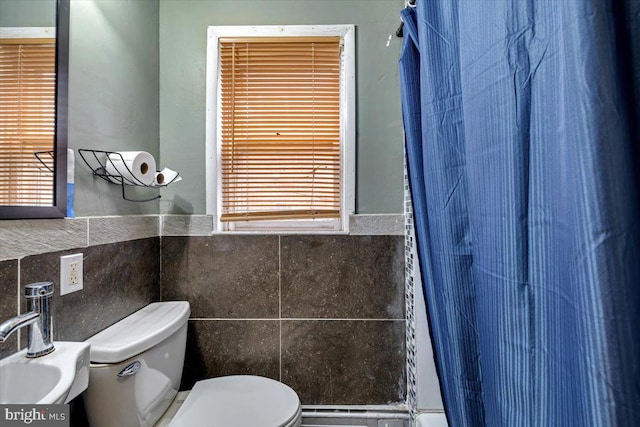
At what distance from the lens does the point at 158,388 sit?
1.09 m

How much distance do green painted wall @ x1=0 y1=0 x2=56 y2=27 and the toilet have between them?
2.91 feet

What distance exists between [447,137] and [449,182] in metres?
0.11

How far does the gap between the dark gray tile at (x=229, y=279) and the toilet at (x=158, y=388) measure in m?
0.15

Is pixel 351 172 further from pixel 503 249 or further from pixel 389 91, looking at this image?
pixel 503 249

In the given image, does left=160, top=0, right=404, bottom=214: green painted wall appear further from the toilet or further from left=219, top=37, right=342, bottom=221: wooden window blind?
the toilet

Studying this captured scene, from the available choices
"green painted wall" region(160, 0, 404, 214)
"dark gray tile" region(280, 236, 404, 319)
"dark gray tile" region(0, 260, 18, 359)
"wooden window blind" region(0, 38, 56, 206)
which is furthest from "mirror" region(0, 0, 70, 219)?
"dark gray tile" region(280, 236, 404, 319)

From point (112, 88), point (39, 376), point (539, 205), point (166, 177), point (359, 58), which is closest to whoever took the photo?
point (539, 205)

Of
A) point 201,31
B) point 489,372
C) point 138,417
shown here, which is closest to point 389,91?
point 201,31

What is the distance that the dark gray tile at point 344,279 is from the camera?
1426mm

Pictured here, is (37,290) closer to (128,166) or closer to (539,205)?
(128,166)

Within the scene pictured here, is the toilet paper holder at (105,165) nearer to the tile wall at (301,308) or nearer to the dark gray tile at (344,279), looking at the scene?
the tile wall at (301,308)

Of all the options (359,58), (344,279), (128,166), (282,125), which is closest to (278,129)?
(282,125)

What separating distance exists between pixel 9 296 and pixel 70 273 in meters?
0.18

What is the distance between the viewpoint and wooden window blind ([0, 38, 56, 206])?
2.40 feet
